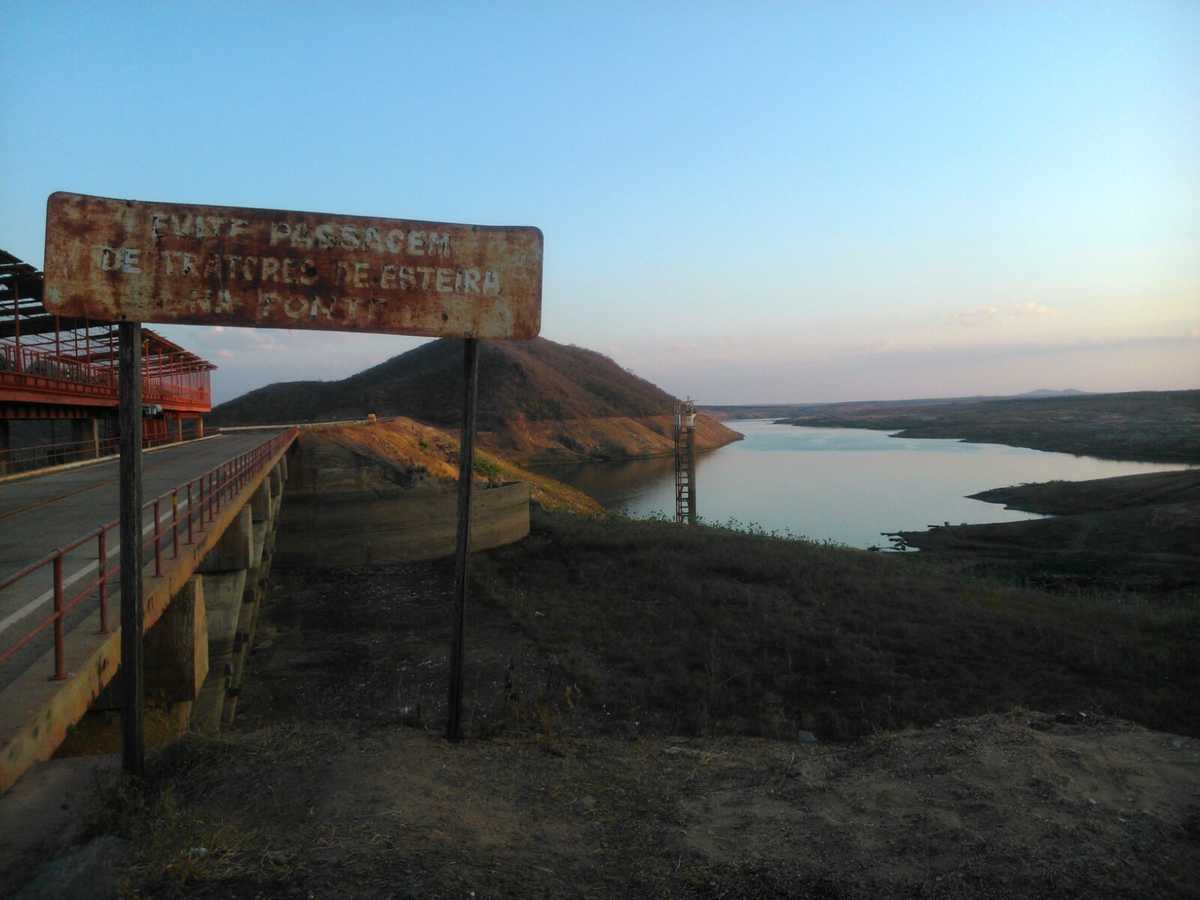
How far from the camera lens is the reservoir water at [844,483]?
127ft

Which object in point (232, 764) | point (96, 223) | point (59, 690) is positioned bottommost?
point (232, 764)

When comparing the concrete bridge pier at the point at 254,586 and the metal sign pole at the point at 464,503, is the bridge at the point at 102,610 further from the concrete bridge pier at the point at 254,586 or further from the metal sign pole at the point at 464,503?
the metal sign pole at the point at 464,503

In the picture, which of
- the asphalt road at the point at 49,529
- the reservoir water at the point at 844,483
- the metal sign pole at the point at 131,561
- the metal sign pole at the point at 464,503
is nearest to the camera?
the metal sign pole at the point at 131,561

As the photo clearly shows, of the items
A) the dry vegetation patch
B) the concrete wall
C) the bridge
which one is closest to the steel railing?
the bridge

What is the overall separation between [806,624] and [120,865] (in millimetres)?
12624

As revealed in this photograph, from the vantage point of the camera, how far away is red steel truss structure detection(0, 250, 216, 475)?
659 inches

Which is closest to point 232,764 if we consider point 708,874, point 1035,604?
point 708,874

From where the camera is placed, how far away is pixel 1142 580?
22.6 m

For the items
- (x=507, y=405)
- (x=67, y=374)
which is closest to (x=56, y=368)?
(x=67, y=374)

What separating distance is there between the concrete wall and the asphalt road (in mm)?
3371

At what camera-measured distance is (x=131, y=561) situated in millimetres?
4438

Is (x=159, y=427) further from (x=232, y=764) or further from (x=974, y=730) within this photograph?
(x=974, y=730)

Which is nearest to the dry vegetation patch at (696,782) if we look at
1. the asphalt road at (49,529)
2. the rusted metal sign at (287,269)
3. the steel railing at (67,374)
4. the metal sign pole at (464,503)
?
the metal sign pole at (464,503)

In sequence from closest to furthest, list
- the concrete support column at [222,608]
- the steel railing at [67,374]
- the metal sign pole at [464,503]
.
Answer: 1. the metal sign pole at [464,503]
2. the concrete support column at [222,608]
3. the steel railing at [67,374]
